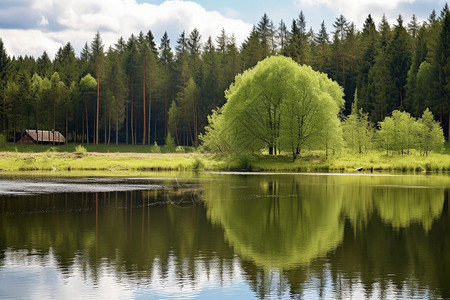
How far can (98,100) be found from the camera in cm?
11881

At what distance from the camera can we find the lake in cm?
1454

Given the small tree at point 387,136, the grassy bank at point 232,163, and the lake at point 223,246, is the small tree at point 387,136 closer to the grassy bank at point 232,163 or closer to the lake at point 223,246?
the grassy bank at point 232,163

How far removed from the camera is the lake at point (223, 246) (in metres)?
14.5

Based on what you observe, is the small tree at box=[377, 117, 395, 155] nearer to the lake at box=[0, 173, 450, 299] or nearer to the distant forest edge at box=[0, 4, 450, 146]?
the distant forest edge at box=[0, 4, 450, 146]

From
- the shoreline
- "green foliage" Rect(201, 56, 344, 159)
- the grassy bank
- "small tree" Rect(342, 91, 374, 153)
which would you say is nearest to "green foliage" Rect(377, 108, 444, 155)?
the grassy bank

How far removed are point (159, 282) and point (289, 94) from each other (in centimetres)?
6155

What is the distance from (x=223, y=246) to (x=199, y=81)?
11184 centimetres

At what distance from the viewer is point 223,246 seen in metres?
20.2

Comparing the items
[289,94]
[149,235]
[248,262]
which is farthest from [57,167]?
→ [248,262]

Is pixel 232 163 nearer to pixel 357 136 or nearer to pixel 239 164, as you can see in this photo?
pixel 239 164

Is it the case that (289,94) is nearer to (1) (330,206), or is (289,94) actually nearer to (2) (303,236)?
(1) (330,206)

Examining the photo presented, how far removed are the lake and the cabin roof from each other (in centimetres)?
8584

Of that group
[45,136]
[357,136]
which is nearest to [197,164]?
[357,136]

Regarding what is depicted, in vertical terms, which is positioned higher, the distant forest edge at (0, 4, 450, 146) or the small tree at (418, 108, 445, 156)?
the distant forest edge at (0, 4, 450, 146)
